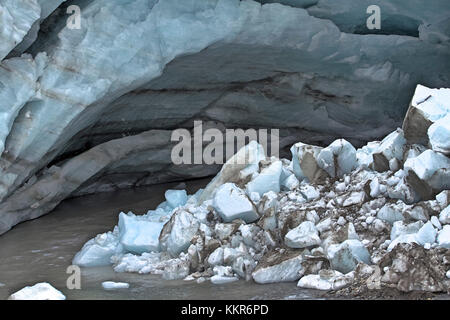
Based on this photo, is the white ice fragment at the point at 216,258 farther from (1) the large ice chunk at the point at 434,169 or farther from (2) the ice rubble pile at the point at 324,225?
(1) the large ice chunk at the point at 434,169

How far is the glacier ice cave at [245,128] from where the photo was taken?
3.41 metres

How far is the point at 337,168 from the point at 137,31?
2.19m

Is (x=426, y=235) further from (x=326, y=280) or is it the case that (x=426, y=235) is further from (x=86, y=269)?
(x=86, y=269)

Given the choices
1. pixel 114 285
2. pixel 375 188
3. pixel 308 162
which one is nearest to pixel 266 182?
pixel 308 162

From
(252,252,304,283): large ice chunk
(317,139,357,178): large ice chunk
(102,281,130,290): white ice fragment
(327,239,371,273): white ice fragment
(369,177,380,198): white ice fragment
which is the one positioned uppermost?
(317,139,357,178): large ice chunk

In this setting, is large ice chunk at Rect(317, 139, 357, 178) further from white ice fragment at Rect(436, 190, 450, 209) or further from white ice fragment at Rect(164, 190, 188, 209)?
white ice fragment at Rect(164, 190, 188, 209)

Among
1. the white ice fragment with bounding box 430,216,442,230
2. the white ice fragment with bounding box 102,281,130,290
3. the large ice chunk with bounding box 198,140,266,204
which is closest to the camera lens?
the white ice fragment with bounding box 430,216,442,230

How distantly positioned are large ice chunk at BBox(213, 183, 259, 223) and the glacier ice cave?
10mm

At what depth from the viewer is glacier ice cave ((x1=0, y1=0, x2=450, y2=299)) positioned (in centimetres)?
341

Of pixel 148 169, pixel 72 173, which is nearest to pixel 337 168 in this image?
pixel 72 173

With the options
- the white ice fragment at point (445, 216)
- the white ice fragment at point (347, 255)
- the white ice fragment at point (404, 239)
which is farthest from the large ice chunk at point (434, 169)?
the white ice fragment at point (347, 255)

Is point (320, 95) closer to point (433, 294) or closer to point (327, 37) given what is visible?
point (327, 37)

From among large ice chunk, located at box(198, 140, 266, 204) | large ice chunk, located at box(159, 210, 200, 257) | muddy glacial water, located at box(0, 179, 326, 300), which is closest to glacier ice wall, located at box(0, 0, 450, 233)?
muddy glacial water, located at box(0, 179, 326, 300)

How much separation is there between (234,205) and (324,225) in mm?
677
